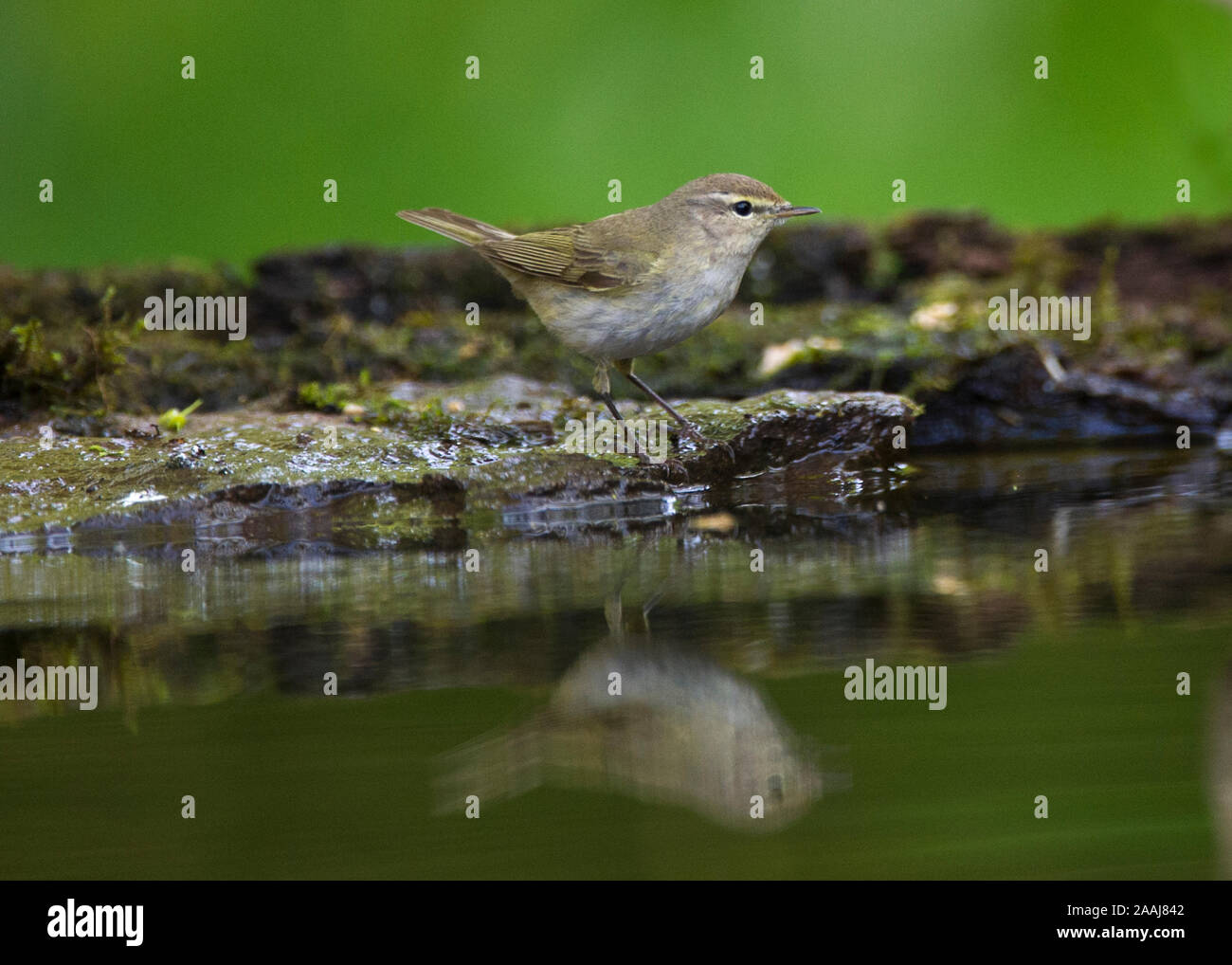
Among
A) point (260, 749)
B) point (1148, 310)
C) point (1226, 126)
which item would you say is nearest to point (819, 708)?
point (260, 749)

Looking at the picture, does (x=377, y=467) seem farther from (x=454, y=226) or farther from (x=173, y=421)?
(x=454, y=226)

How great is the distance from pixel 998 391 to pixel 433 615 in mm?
3847

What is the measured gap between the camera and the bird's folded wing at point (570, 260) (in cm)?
523

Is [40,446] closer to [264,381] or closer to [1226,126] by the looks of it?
[264,381]

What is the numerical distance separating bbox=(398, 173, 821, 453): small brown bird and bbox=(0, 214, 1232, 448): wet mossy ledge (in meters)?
1.09

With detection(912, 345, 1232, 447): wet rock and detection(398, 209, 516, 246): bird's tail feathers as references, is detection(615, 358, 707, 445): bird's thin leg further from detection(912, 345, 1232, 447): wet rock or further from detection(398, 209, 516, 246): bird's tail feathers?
detection(912, 345, 1232, 447): wet rock

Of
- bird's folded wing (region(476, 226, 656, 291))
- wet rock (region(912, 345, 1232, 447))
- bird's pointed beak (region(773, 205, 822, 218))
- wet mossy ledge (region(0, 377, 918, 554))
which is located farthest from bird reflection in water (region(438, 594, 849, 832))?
wet rock (region(912, 345, 1232, 447))

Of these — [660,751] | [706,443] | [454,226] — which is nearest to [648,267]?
[706,443]

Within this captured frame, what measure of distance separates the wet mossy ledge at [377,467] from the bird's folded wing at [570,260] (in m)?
0.59

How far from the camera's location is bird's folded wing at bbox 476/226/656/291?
5.23m

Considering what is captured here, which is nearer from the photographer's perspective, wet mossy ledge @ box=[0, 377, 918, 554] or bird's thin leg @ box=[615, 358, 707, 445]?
wet mossy ledge @ box=[0, 377, 918, 554]

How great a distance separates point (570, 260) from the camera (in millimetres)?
5434

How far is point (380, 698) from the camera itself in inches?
112

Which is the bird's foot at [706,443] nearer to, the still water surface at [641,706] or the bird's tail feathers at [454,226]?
the still water surface at [641,706]
